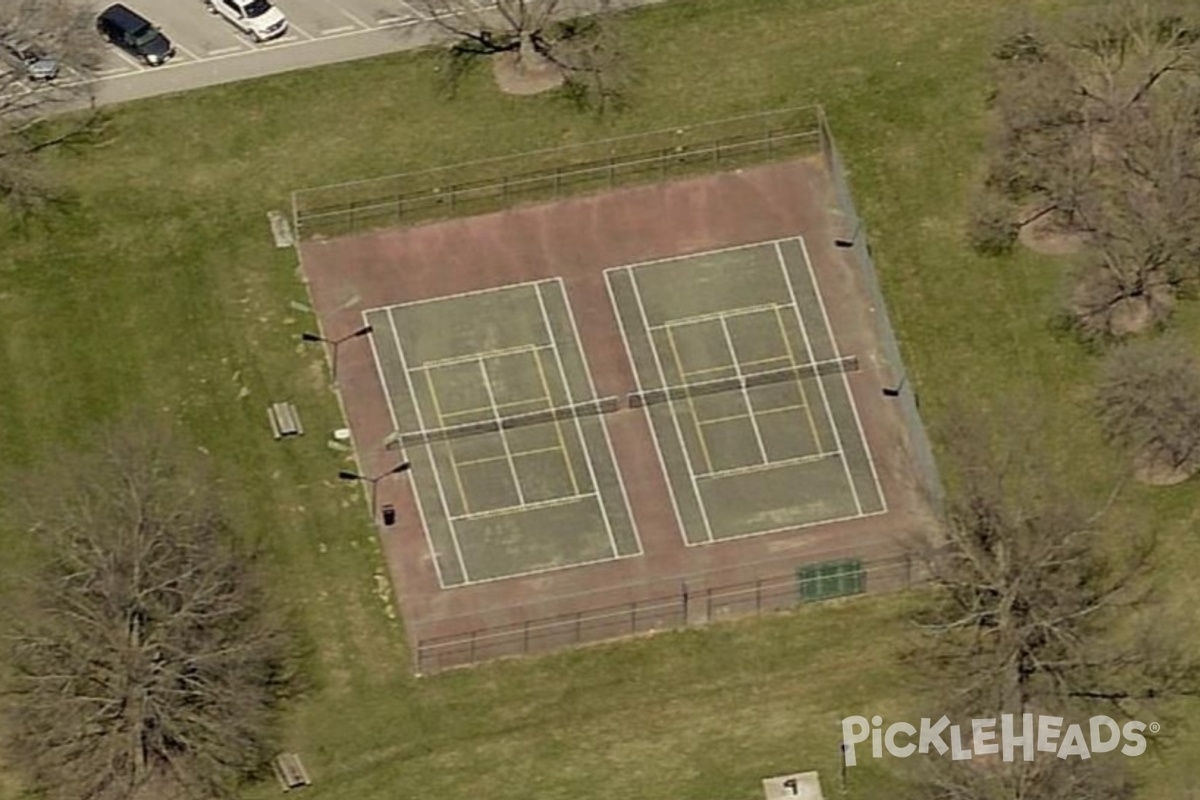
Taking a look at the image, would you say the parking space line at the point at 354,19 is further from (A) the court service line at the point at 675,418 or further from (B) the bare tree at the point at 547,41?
(A) the court service line at the point at 675,418

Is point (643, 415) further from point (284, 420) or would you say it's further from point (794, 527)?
point (284, 420)

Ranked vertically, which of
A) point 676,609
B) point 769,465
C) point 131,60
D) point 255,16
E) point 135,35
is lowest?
point 676,609

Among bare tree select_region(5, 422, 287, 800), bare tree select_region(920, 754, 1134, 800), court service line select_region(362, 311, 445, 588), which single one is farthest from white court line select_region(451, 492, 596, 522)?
bare tree select_region(920, 754, 1134, 800)

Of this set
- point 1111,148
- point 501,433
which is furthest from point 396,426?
point 1111,148

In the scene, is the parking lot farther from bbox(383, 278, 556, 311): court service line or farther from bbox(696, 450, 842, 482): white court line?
bbox(696, 450, 842, 482): white court line


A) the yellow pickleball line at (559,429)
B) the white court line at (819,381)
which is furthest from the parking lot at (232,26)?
the white court line at (819,381)

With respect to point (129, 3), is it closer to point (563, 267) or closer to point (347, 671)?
point (563, 267)

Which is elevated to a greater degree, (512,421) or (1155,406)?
(512,421)
